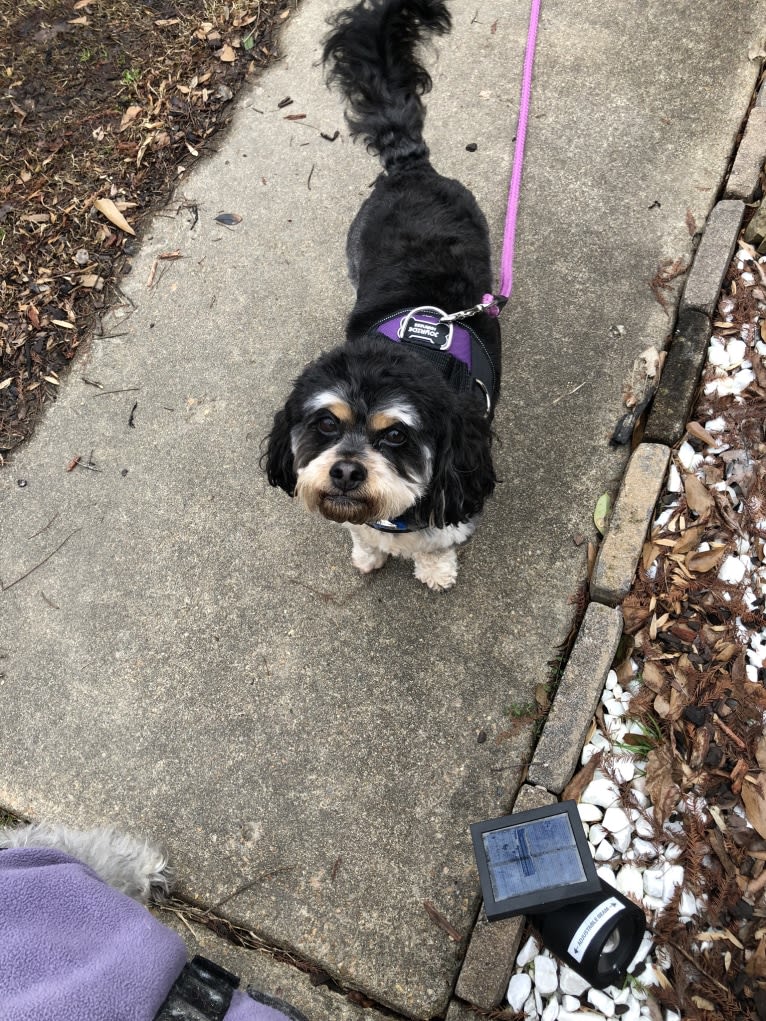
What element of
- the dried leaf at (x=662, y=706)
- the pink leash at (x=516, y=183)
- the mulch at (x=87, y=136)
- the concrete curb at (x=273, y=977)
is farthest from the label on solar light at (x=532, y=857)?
the mulch at (x=87, y=136)

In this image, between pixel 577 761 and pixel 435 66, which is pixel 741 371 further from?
pixel 435 66

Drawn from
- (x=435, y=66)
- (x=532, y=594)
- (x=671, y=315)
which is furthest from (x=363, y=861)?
(x=435, y=66)

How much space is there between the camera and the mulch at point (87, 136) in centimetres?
420

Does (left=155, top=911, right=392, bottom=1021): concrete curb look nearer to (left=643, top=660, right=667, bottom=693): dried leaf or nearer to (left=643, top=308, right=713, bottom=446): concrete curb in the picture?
(left=643, top=660, right=667, bottom=693): dried leaf

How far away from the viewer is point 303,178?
174 inches

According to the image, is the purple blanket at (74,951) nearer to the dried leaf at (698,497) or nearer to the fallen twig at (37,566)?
the fallen twig at (37,566)

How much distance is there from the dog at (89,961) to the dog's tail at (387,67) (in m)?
3.24

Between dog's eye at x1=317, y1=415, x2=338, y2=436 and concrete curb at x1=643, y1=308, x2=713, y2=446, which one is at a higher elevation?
dog's eye at x1=317, y1=415, x2=338, y2=436

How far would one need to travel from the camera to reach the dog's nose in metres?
2.29

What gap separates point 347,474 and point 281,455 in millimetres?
541

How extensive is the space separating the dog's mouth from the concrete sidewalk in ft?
2.84

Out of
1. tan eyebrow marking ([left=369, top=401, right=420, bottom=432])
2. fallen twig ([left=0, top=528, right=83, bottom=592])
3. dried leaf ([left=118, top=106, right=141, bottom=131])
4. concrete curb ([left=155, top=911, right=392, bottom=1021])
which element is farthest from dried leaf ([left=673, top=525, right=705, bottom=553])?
dried leaf ([left=118, top=106, right=141, bottom=131])

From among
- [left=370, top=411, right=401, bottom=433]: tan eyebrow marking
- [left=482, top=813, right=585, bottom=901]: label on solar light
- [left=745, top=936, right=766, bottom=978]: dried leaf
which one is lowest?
[left=745, top=936, right=766, bottom=978]: dried leaf

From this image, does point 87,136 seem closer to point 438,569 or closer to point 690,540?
point 438,569
